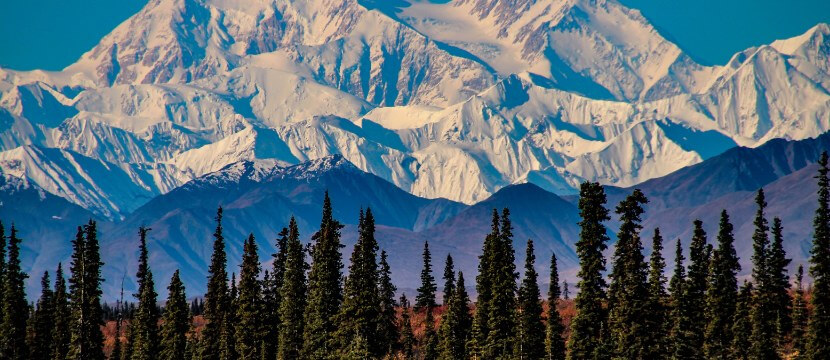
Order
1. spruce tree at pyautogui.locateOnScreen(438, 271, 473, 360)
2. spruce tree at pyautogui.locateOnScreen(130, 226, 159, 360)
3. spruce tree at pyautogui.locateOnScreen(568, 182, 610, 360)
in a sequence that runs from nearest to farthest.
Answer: spruce tree at pyautogui.locateOnScreen(568, 182, 610, 360), spruce tree at pyautogui.locateOnScreen(438, 271, 473, 360), spruce tree at pyautogui.locateOnScreen(130, 226, 159, 360)

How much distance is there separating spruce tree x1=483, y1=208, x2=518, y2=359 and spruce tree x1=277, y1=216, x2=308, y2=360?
57.5 ft

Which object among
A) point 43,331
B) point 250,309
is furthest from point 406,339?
point 43,331

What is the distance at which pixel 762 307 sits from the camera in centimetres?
11944

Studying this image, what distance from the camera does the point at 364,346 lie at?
10356 centimetres

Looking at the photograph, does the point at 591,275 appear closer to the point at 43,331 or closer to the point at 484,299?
the point at 484,299

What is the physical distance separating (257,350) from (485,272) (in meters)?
23.8

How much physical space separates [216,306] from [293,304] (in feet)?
45.3

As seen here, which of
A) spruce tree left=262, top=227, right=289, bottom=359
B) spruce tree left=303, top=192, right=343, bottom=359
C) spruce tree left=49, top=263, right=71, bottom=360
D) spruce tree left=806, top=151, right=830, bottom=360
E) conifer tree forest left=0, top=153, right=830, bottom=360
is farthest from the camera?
spruce tree left=49, top=263, right=71, bottom=360

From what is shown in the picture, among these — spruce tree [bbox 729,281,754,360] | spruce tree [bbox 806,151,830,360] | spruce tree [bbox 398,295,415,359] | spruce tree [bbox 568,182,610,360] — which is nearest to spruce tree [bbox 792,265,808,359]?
spruce tree [bbox 729,281,754,360]

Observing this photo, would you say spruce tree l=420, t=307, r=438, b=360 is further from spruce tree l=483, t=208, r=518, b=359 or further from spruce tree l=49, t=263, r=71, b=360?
spruce tree l=49, t=263, r=71, b=360

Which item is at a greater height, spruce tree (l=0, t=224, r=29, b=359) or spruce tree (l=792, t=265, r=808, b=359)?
spruce tree (l=0, t=224, r=29, b=359)

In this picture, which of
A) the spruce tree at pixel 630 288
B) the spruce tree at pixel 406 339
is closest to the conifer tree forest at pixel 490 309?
the spruce tree at pixel 630 288

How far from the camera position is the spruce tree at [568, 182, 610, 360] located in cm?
8975

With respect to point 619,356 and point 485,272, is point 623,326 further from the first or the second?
point 485,272
